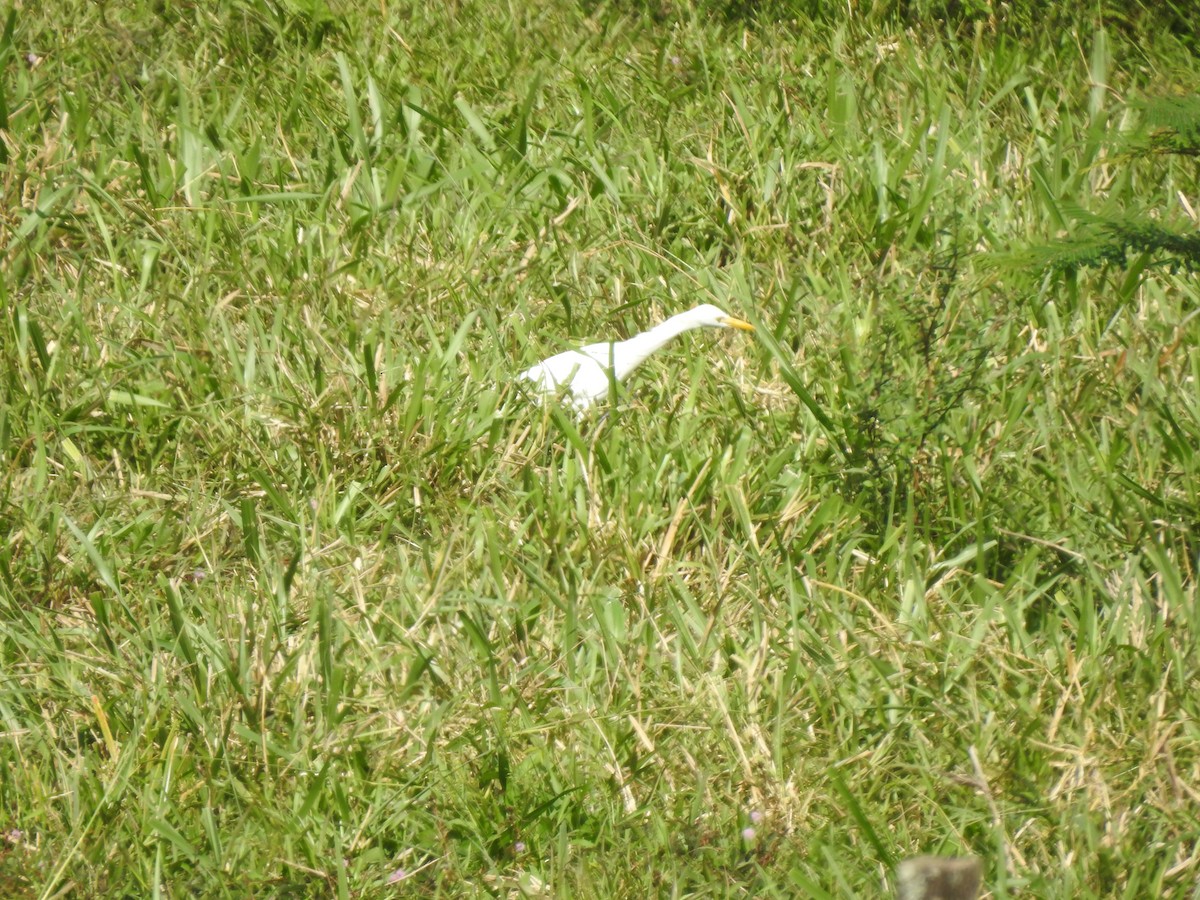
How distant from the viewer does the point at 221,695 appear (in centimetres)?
272

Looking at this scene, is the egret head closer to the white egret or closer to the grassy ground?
the white egret

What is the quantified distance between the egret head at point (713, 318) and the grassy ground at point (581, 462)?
114mm

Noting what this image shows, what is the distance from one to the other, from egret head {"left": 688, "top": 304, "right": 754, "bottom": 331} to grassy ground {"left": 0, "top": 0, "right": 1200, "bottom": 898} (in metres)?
0.11

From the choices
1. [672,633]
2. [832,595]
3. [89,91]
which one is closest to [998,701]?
[832,595]

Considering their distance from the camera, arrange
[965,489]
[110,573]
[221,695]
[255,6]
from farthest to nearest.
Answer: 1. [255,6]
2. [965,489]
3. [110,573]
4. [221,695]

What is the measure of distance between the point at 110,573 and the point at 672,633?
128 centimetres

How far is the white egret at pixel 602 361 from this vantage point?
379cm

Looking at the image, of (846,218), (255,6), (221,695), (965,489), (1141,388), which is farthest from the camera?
(255,6)

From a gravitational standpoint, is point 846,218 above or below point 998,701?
above

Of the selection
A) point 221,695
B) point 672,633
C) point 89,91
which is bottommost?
point 672,633

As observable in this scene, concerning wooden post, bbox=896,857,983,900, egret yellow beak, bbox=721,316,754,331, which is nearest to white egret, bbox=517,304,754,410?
egret yellow beak, bbox=721,316,754,331

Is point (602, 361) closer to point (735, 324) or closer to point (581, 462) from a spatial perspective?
point (735, 324)

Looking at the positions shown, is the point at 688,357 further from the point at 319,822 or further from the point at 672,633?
the point at 319,822

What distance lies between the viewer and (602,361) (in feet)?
12.9
